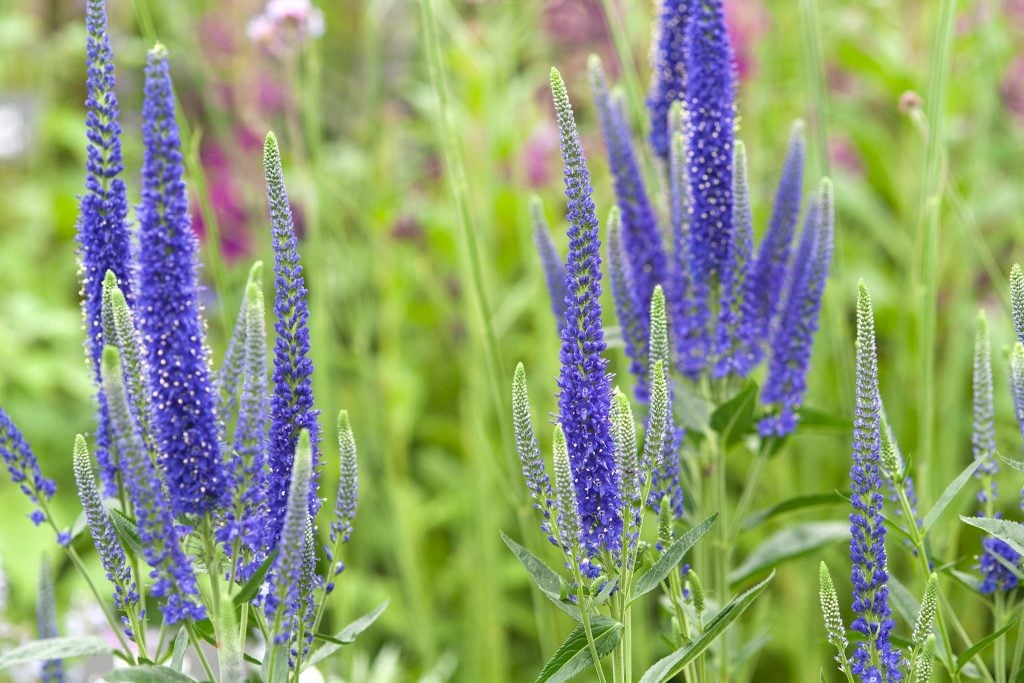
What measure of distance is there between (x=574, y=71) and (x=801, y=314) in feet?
5.86

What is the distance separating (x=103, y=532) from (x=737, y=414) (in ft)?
2.47

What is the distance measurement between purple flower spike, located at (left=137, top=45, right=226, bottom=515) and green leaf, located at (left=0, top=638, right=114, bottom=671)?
0.54 feet

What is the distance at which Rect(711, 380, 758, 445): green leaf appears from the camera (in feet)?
4.32

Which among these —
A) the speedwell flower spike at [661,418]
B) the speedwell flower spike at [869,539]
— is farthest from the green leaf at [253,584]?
the speedwell flower spike at [869,539]

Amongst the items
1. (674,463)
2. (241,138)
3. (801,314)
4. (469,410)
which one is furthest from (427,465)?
(674,463)

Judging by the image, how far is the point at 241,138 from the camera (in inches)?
129

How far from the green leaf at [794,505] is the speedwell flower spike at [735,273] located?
7.5 inches

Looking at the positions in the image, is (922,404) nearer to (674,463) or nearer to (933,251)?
(933,251)

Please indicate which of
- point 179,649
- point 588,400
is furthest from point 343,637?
point 588,400

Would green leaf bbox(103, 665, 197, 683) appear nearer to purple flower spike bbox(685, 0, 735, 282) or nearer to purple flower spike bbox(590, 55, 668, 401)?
purple flower spike bbox(590, 55, 668, 401)

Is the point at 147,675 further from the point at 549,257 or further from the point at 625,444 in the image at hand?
the point at 549,257

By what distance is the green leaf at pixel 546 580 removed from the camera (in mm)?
986

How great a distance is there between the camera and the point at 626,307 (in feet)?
4.43

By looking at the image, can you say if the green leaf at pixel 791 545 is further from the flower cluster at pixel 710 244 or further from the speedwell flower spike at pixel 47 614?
the speedwell flower spike at pixel 47 614
